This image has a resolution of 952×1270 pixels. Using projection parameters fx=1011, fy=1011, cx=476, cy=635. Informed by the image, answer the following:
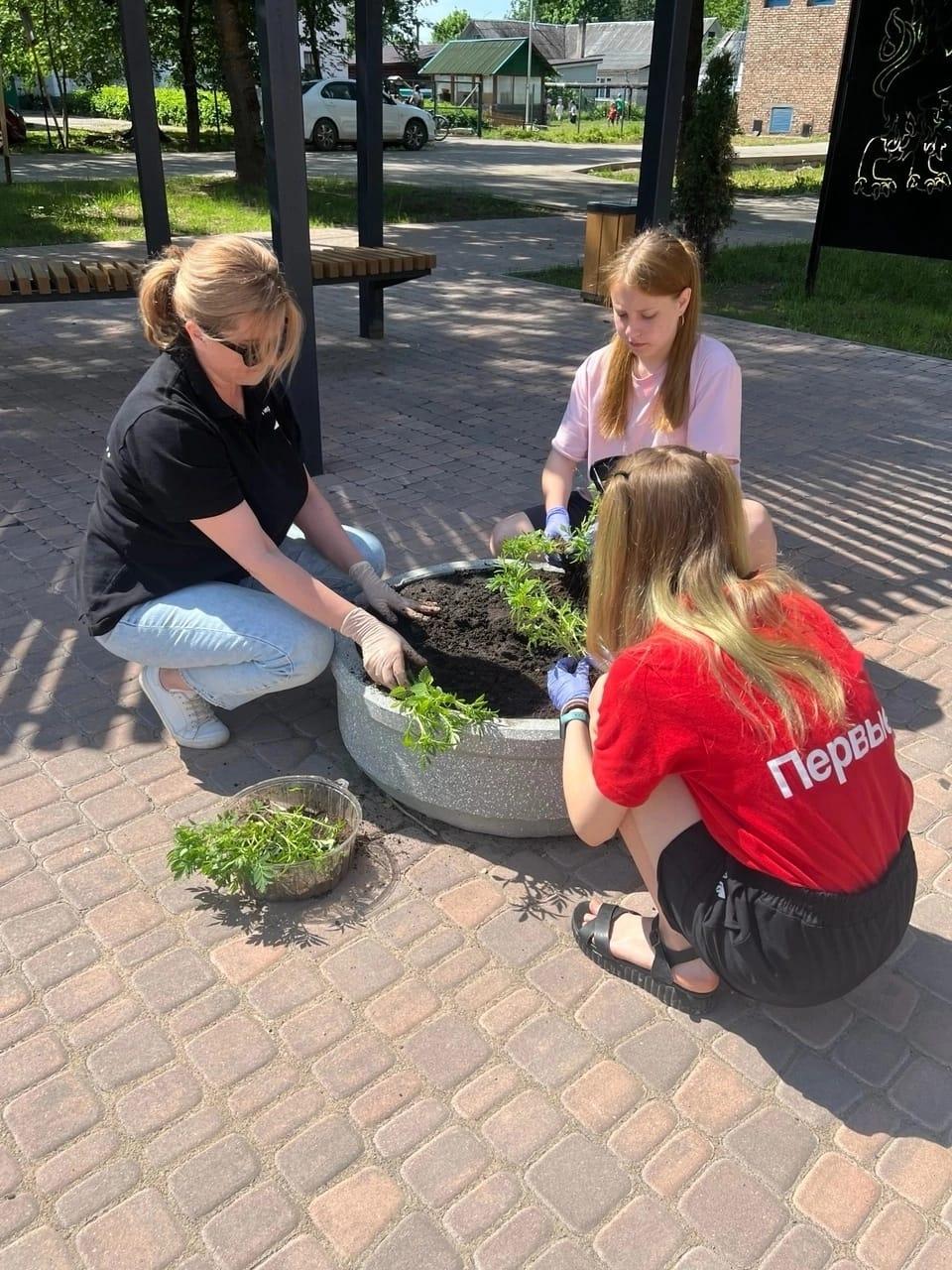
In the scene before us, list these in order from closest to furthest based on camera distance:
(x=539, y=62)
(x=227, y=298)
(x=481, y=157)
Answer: (x=227, y=298) < (x=481, y=157) < (x=539, y=62)

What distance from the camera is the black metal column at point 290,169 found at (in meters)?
4.40

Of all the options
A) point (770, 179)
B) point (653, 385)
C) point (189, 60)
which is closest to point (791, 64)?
point (770, 179)

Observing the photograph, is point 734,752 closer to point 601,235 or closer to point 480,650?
point 480,650

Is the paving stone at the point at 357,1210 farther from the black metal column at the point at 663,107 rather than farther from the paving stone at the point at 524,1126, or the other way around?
the black metal column at the point at 663,107

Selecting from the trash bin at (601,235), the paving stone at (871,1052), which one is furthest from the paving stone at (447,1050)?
the trash bin at (601,235)

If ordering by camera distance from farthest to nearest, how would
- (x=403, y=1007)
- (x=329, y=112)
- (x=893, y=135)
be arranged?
1. (x=329, y=112)
2. (x=893, y=135)
3. (x=403, y=1007)

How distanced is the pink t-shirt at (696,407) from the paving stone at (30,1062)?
7.09 feet

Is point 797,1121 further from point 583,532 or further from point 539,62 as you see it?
point 539,62

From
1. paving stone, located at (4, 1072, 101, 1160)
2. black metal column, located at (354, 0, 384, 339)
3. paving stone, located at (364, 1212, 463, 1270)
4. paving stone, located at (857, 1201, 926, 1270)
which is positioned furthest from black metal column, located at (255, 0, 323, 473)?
paving stone, located at (857, 1201, 926, 1270)

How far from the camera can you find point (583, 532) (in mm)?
2955

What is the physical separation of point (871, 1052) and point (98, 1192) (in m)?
1.55

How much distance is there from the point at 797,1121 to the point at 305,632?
5.54 feet

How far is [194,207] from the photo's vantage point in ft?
45.5

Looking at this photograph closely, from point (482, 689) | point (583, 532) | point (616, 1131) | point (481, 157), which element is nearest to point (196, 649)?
point (482, 689)
